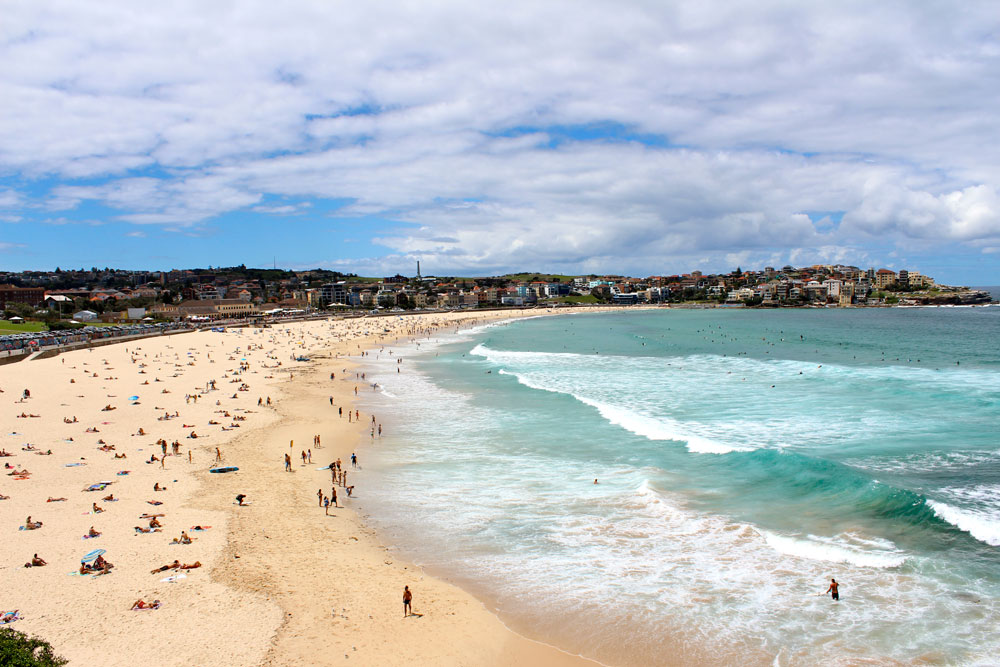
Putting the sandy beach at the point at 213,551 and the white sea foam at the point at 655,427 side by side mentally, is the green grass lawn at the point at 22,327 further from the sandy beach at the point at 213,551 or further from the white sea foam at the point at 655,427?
the white sea foam at the point at 655,427

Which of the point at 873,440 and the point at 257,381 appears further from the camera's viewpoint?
the point at 257,381

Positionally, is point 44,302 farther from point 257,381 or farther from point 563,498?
point 563,498

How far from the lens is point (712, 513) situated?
14.6 meters

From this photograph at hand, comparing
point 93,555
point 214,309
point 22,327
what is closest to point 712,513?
point 93,555

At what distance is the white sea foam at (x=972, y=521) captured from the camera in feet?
42.0

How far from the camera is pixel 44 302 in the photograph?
350ft

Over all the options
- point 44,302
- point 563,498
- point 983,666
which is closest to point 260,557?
point 563,498

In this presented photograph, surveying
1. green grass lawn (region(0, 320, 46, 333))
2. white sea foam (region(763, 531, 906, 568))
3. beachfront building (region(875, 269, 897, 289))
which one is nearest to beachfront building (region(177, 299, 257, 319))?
green grass lawn (region(0, 320, 46, 333))

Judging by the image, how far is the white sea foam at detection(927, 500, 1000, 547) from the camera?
12.8m

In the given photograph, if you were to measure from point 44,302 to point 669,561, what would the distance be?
12790 centimetres

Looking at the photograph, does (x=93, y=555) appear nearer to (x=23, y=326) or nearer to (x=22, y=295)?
(x=23, y=326)

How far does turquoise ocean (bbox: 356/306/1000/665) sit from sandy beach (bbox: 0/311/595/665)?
3.88 feet

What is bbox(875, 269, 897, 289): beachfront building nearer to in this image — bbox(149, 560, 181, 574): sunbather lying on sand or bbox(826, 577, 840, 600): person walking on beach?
bbox(826, 577, 840, 600): person walking on beach

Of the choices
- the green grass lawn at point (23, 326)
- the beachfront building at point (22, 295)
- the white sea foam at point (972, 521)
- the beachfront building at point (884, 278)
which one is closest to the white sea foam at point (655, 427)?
the white sea foam at point (972, 521)
